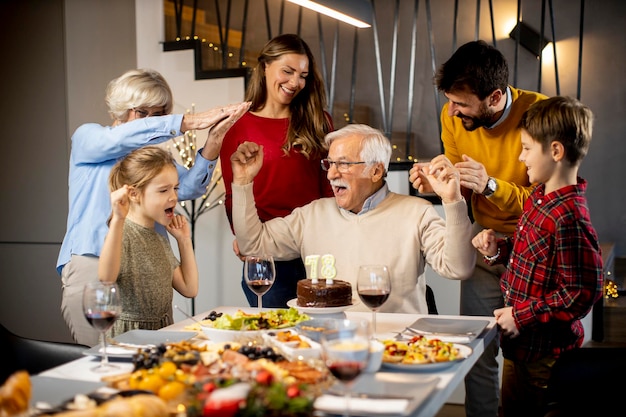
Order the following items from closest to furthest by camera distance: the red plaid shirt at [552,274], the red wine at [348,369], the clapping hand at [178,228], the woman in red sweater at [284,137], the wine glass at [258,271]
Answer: the red wine at [348,369]
the red plaid shirt at [552,274]
the wine glass at [258,271]
the clapping hand at [178,228]
the woman in red sweater at [284,137]

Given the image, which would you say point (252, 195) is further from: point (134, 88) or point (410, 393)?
point (410, 393)

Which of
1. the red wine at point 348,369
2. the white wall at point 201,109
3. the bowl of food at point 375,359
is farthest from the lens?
the white wall at point 201,109

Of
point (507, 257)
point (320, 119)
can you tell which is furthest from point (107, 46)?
point (507, 257)

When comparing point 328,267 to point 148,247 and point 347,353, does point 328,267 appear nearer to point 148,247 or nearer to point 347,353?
point 148,247

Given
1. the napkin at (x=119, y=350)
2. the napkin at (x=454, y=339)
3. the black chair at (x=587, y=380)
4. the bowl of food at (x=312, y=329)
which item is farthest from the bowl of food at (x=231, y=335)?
the black chair at (x=587, y=380)

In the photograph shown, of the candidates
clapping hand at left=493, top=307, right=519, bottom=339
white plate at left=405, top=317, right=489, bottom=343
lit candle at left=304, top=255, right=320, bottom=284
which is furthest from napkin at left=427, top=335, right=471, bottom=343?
lit candle at left=304, top=255, right=320, bottom=284

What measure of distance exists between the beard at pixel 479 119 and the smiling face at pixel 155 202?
113cm

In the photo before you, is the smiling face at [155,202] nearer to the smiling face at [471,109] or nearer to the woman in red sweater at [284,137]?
the woman in red sweater at [284,137]

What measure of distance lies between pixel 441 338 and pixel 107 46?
3408 millimetres

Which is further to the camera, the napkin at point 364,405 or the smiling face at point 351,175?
the smiling face at point 351,175

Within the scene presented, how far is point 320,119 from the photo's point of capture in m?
3.32

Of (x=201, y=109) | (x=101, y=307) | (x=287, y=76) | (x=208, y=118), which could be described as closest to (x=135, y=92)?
(x=208, y=118)

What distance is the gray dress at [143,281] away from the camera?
2670 millimetres

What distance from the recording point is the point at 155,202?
9.23 ft
